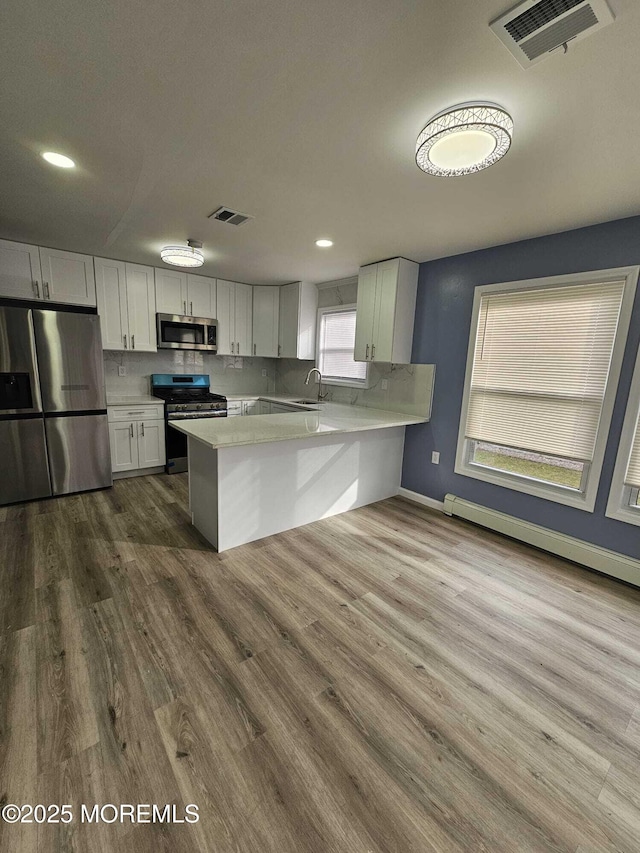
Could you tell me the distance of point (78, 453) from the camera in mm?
3500

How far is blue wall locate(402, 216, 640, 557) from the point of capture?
2.38 meters

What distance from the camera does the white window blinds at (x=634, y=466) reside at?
2.35 metres

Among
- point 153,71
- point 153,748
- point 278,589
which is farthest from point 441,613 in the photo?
point 153,71

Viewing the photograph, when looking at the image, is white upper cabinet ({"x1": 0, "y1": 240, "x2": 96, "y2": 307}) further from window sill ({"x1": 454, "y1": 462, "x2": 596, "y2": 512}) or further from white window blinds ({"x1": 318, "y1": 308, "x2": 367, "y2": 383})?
window sill ({"x1": 454, "y1": 462, "x2": 596, "y2": 512})

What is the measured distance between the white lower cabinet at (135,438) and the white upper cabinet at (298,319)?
1.88 meters

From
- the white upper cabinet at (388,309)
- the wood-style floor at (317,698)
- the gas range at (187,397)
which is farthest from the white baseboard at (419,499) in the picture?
the gas range at (187,397)

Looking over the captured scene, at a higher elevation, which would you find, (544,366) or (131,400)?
(544,366)

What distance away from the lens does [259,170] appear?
6.14 feet

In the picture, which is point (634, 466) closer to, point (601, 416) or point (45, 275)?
point (601, 416)

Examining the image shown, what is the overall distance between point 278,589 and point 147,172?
2531mm

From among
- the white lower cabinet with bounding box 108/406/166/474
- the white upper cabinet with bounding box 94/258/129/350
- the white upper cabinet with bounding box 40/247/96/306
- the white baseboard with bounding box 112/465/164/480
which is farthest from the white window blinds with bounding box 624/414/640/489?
the white upper cabinet with bounding box 40/247/96/306

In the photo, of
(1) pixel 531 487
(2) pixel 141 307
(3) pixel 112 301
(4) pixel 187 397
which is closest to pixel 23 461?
(4) pixel 187 397

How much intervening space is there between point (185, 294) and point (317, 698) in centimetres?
428

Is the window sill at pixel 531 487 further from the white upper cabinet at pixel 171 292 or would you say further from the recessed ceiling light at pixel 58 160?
the white upper cabinet at pixel 171 292
